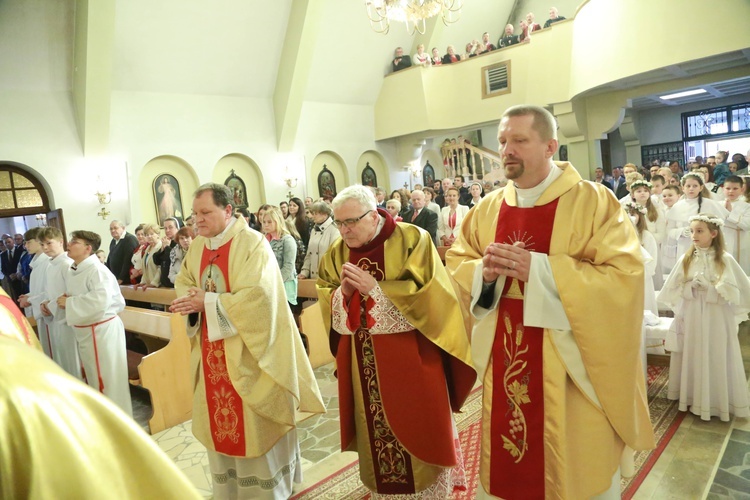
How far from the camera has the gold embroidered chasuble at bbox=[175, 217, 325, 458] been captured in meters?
3.16

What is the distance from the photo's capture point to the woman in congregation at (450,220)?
8508 millimetres

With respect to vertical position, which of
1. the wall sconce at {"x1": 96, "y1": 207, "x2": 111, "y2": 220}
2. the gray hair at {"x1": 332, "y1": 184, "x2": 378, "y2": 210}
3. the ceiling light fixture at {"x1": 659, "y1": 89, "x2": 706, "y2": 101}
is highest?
the ceiling light fixture at {"x1": 659, "y1": 89, "x2": 706, "y2": 101}

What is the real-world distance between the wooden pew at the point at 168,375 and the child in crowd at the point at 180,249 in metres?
1.23

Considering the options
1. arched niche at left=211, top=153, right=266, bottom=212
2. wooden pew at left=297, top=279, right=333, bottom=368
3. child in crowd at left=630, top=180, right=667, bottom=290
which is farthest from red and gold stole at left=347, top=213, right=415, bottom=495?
arched niche at left=211, top=153, right=266, bottom=212

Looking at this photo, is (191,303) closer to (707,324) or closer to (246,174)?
(707,324)

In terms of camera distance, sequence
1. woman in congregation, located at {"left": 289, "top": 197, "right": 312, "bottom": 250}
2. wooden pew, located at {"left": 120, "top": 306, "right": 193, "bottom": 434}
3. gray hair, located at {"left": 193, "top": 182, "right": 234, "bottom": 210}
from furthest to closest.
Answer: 1. woman in congregation, located at {"left": 289, "top": 197, "right": 312, "bottom": 250}
2. wooden pew, located at {"left": 120, "top": 306, "right": 193, "bottom": 434}
3. gray hair, located at {"left": 193, "top": 182, "right": 234, "bottom": 210}

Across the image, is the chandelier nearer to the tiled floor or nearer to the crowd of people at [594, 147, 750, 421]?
the crowd of people at [594, 147, 750, 421]

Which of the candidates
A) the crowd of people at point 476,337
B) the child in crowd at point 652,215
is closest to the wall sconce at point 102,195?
the crowd of people at point 476,337

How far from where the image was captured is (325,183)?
53.8 ft

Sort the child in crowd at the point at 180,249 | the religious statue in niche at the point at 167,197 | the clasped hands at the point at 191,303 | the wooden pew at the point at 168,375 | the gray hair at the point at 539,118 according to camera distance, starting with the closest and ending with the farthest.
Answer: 1. the gray hair at the point at 539,118
2. the clasped hands at the point at 191,303
3. the wooden pew at the point at 168,375
4. the child in crowd at the point at 180,249
5. the religious statue in niche at the point at 167,197

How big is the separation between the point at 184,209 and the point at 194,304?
434 inches

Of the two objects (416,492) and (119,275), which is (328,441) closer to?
(416,492)

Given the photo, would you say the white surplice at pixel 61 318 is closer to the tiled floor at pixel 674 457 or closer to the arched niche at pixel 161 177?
the tiled floor at pixel 674 457

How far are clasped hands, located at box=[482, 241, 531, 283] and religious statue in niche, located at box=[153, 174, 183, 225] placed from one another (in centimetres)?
1211
